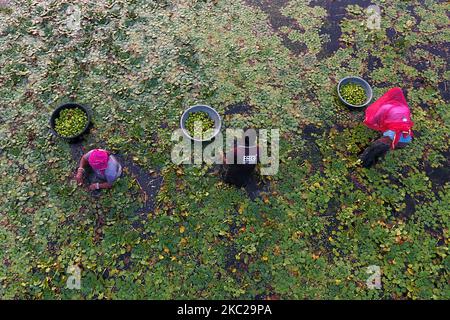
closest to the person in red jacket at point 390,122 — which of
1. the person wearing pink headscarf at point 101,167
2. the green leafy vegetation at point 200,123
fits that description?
the green leafy vegetation at point 200,123

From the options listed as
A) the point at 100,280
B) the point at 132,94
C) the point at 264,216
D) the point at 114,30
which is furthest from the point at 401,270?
the point at 114,30

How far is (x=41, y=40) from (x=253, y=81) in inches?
169

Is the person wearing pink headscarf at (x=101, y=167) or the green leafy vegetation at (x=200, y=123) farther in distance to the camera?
the green leafy vegetation at (x=200, y=123)
